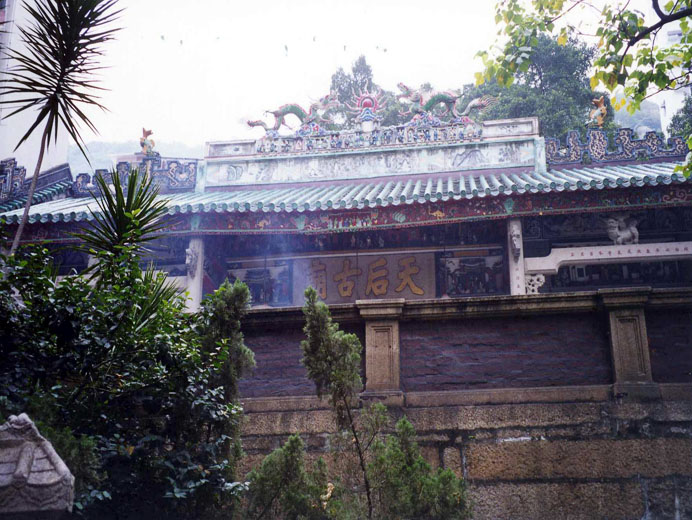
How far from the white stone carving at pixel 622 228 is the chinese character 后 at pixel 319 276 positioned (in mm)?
4416

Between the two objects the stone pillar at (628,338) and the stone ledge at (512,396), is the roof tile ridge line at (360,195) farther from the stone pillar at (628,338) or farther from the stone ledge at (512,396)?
the stone pillar at (628,338)

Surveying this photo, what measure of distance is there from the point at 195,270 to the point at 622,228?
6.35 m

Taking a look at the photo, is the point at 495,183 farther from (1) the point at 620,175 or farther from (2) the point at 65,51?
(2) the point at 65,51

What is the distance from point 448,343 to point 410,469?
2035 millimetres

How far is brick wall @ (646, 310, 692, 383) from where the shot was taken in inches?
218

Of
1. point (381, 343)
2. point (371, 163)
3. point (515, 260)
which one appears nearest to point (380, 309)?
point (381, 343)

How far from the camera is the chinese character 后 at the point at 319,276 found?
1092 cm

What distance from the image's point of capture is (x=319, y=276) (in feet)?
36.1

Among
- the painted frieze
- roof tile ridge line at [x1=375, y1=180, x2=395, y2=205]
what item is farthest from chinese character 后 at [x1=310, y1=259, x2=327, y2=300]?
the painted frieze

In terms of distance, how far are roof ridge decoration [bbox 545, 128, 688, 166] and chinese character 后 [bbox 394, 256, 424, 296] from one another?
3026 mm

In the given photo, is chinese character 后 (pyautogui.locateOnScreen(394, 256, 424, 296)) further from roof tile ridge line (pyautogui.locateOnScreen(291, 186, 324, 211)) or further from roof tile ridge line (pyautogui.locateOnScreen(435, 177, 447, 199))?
roof tile ridge line (pyautogui.locateOnScreen(291, 186, 324, 211))

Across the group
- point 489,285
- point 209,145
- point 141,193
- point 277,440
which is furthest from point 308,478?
point 209,145

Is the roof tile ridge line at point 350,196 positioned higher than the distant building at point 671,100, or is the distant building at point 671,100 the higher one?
the distant building at point 671,100

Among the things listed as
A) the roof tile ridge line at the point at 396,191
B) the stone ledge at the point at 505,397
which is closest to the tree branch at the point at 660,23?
the stone ledge at the point at 505,397
